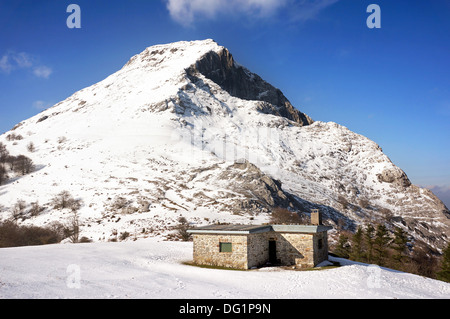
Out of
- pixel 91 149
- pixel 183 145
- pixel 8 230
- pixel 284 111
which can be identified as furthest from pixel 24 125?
pixel 284 111

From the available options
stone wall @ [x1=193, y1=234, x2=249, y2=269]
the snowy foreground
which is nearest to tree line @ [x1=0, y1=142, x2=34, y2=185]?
A: the snowy foreground

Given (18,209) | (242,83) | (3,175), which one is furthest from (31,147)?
(242,83)

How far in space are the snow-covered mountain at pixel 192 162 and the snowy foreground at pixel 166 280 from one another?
2386 centimetres

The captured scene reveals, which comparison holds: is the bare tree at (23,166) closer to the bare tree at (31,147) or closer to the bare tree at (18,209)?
the bare tree at (31,147)

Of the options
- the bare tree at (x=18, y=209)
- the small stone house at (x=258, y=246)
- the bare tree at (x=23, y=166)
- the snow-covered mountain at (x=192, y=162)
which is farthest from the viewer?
the bare tree at (x=23, y=166)

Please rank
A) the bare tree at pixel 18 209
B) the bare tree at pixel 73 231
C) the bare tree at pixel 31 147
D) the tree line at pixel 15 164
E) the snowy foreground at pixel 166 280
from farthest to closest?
1. the bare tree at pixel 31 147
2. the tree line at pixel 15 164
3. the bare tree at pixel 18 209
4. the bare tree at pixel 73 231
5. the snowy foreground at pixel 166 280

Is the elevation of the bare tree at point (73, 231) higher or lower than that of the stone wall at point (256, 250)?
lower

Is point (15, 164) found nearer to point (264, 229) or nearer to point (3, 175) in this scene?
point (3, 175)

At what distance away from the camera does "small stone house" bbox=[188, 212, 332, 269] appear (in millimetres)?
25281

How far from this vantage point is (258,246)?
1043 inches

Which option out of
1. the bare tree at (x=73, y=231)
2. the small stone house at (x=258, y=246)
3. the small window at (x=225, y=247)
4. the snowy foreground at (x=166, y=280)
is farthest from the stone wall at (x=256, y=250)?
the bare tree at (x=73, y=231)

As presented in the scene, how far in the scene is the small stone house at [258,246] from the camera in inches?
995

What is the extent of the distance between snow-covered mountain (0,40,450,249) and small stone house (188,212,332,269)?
24.2 meters

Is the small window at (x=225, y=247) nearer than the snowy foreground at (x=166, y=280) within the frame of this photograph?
No
